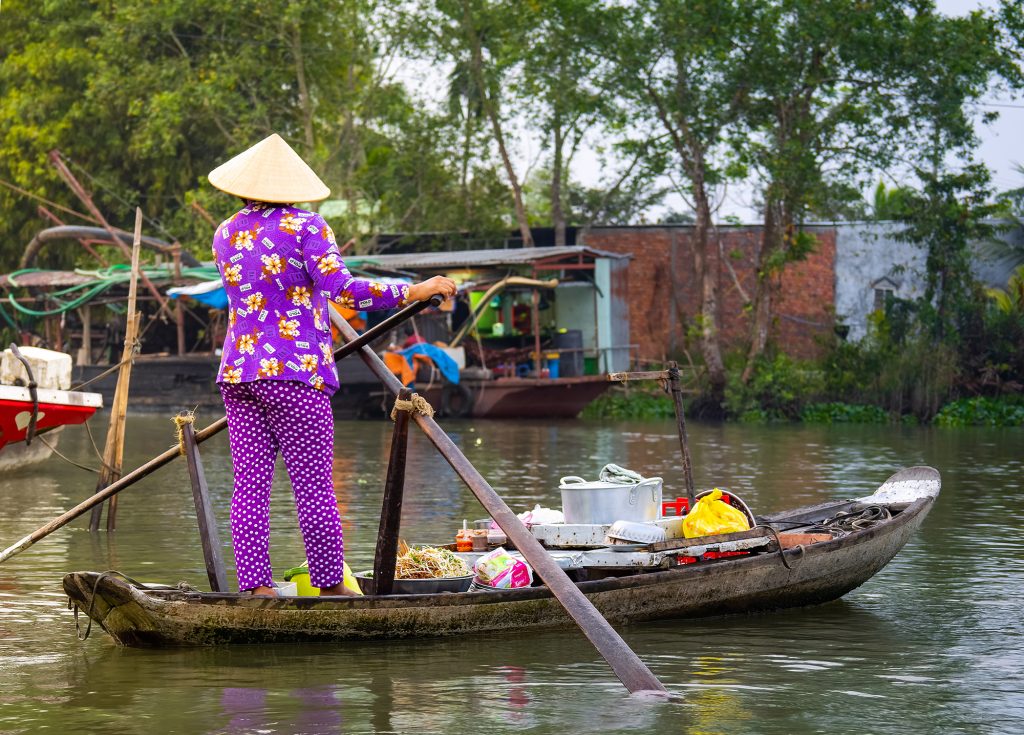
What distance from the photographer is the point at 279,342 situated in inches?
207

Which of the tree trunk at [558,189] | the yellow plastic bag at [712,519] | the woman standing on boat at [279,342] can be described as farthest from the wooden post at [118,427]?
the tree trunk at [558,189]

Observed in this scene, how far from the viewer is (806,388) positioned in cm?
2259

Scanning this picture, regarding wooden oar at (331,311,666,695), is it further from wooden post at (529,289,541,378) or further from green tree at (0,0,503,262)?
green tree at (0,0,503,262)

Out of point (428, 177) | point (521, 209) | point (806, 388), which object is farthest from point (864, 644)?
point (428, 177)

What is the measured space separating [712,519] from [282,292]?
2280 millimetres

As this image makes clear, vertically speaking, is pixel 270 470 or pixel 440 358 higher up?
pixel 440 358

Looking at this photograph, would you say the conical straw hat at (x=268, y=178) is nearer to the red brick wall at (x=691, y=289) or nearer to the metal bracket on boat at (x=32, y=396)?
the metal bracket on boat at (x=32, y=396)

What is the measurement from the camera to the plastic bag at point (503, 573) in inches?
233

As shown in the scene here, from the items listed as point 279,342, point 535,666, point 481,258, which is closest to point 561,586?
point 535,666

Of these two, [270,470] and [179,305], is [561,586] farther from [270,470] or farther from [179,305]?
[179,305]

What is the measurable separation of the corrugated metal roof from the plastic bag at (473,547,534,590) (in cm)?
1681

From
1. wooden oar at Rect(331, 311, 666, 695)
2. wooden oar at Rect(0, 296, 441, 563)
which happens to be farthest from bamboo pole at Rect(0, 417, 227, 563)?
wooden oar at Rect(331, 311, 666, 695)

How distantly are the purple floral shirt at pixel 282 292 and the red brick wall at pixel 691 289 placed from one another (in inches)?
857

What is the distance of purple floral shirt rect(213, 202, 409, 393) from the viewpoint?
205 inches
